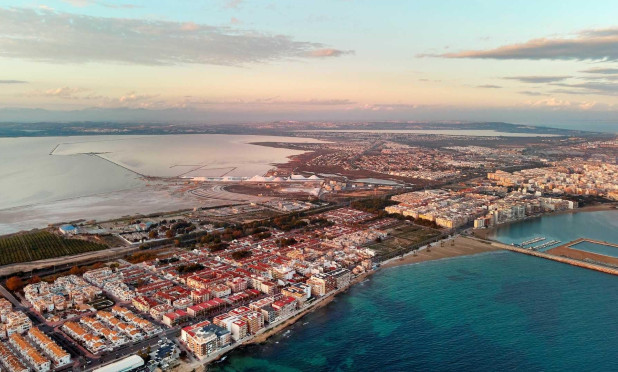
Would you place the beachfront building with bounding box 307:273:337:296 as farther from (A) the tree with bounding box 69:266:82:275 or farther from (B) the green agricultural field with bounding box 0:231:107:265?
(B) the green agricultural field with bounding box 0:231:107:265

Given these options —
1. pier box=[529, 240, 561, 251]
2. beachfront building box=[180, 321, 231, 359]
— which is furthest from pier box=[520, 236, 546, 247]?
beachfront building box=[180, 321, 231, 359]

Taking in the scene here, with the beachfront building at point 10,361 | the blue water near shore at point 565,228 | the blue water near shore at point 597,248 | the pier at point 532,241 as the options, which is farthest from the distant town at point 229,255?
the blue water near shore at point 565,228

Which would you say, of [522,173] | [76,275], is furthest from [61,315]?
[522,173]

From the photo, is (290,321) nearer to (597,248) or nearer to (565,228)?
(597,248)

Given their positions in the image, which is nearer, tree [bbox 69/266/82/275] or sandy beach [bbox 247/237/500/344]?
tree [bbox 69/266/82/275]

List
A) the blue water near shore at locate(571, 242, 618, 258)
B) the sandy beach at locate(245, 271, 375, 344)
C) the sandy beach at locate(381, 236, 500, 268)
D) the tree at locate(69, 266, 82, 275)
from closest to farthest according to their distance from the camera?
the sandy beach at locate(245, 271, 375, 344)
the tree at locate(69, 266, 82, 275)
the sandy beach at locate(381, 236, 500, 268)
the blue water near shore at locate(571, 242, 618, 258)

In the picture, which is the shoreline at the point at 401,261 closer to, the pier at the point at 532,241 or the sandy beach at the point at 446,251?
the sandy beach at the point at 446,251
